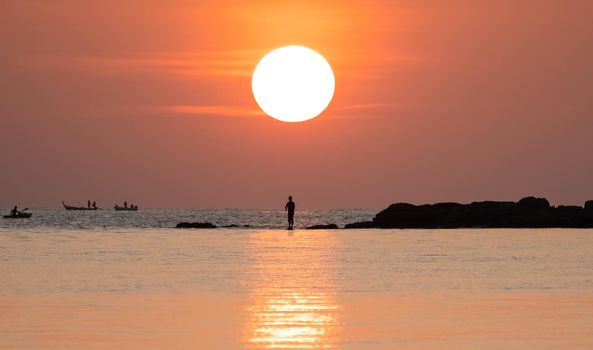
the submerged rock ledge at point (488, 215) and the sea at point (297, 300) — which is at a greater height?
the submerged rock ledge at point (488, 215)

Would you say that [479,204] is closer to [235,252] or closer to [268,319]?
[235,252]

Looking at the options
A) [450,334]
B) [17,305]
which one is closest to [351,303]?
[450,334]

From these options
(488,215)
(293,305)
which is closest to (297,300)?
(293,305)

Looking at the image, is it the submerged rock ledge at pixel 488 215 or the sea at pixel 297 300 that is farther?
the submerged rock ledge at pixel 488 215

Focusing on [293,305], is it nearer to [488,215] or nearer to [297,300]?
[297,300]

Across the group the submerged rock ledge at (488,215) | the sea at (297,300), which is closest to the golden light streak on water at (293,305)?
the sea at (297,300)

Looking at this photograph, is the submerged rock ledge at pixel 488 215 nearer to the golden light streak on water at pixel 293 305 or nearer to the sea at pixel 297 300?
the sea at pixel 297 300

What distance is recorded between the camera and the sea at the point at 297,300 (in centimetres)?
1798

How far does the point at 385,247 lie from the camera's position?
4841 cm

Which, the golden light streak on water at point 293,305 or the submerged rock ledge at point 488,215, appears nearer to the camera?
the golden light streak on water at point 293,305

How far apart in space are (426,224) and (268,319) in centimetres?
6562

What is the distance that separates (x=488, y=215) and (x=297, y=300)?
60.7 metres

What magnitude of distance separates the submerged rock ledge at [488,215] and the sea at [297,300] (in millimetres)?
36130

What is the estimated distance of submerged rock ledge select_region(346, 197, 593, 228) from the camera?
78.7 m
